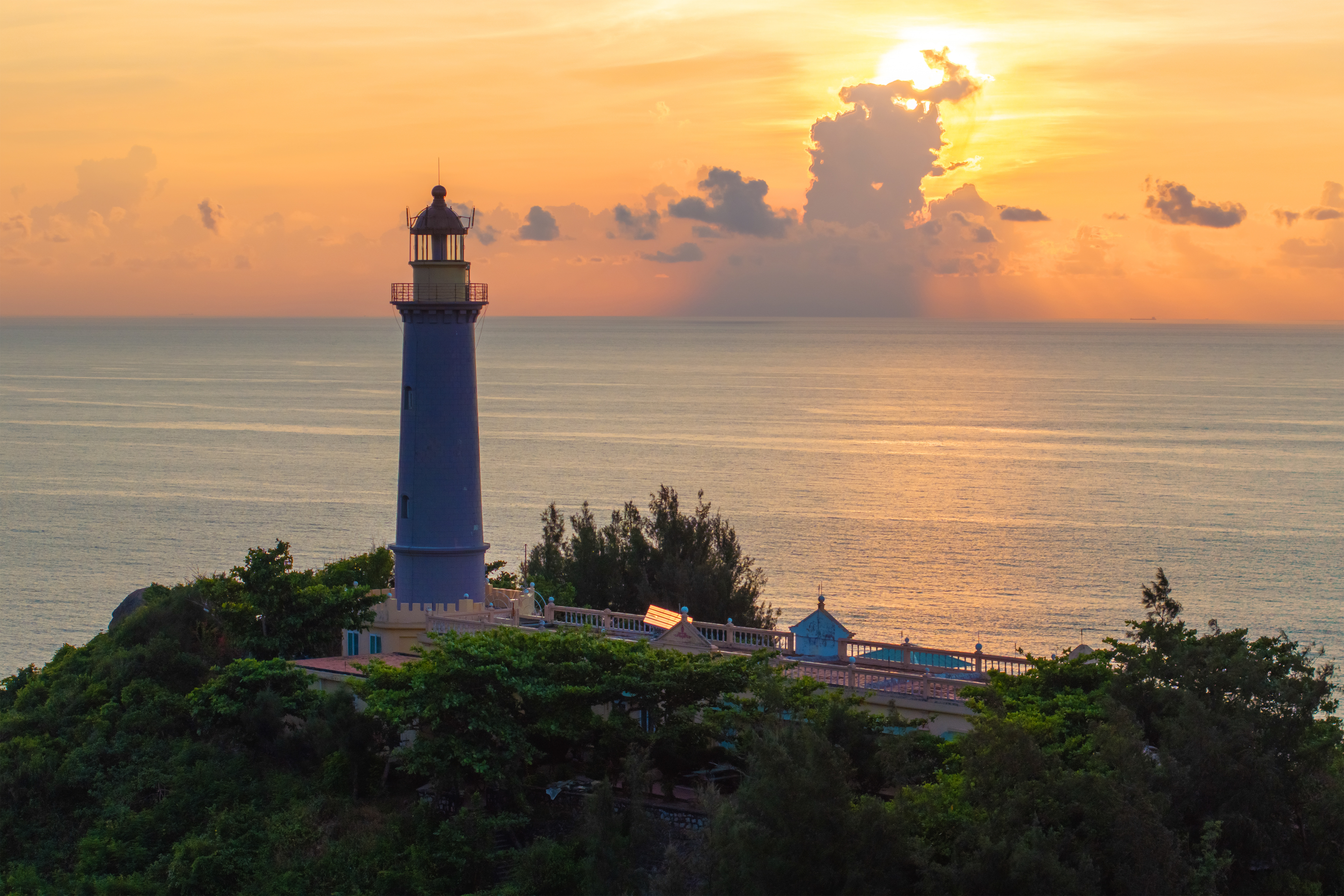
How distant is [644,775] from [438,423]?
12.6 meters

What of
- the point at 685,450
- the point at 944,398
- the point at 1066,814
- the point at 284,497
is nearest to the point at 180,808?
the point at 1066,814

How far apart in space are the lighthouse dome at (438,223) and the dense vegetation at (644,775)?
10.5 meters

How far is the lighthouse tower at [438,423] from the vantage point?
3353 centimetres

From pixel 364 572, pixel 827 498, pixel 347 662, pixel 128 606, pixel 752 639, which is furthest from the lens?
pixel 827 498

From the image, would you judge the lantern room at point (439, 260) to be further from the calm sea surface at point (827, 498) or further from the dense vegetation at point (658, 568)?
the calm sea surface at point (827, 498)

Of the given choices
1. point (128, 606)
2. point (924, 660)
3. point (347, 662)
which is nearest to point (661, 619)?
point (924, 660)

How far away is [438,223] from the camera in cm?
3375

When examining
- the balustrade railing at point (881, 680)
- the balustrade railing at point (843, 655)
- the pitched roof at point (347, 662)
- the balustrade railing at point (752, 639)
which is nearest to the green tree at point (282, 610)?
the pitched roof at point (347, 662)

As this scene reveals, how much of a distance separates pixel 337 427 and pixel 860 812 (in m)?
128

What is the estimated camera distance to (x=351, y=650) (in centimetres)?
3362

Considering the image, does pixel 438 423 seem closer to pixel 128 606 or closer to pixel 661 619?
pixel 661 619

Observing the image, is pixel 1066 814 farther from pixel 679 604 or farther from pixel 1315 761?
pixel 679 604

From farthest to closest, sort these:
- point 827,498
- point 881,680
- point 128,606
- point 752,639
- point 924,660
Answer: point 827,498
point 128,606
point 752,639
point 924,660
point 881,680

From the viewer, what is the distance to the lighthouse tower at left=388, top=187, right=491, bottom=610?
3353cm
